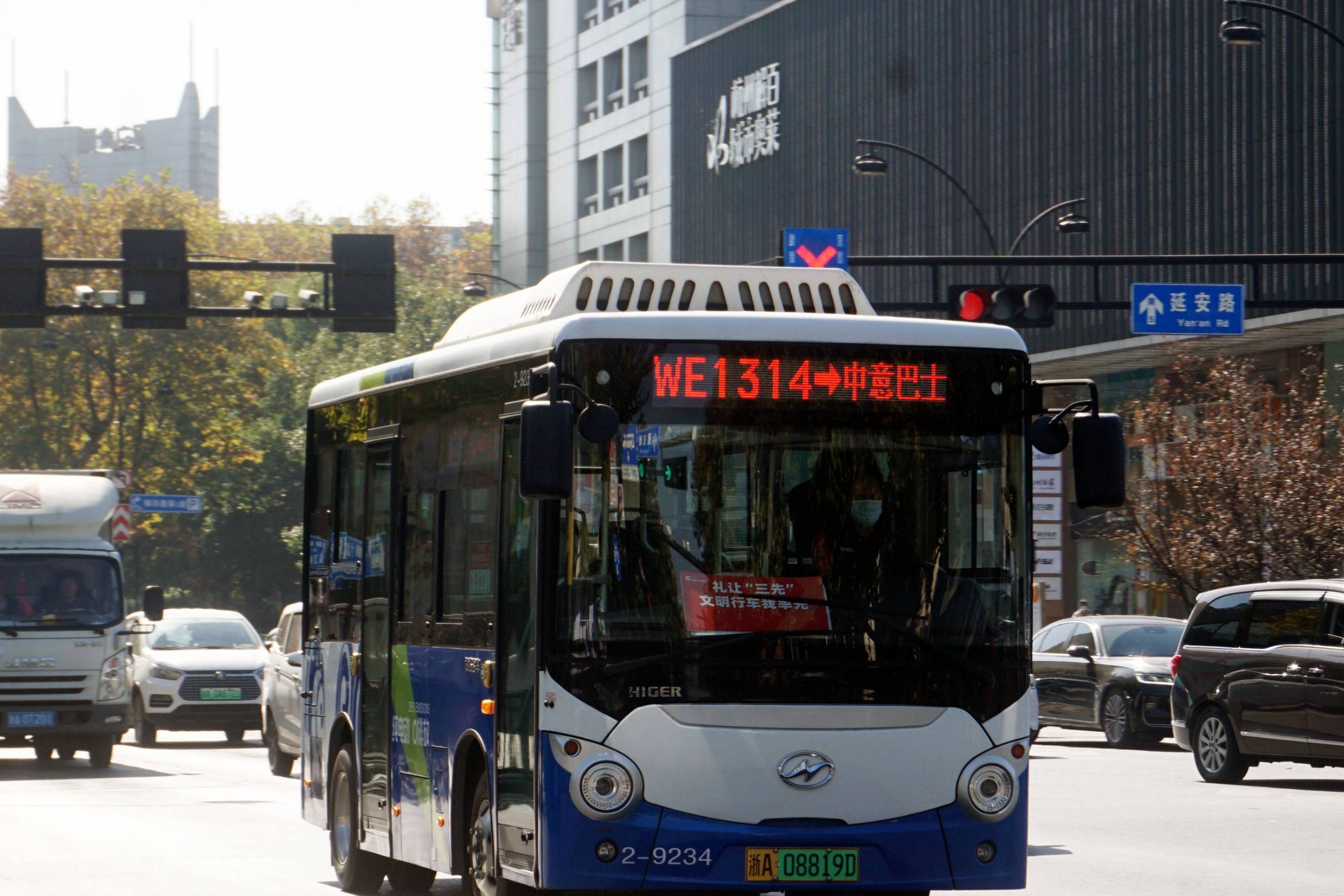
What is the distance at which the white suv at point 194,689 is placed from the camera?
29422 mm

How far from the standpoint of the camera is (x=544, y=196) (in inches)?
3014

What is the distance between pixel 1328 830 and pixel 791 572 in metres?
8.30

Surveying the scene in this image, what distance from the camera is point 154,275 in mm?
28469

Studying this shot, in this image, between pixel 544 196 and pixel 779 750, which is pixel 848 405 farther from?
pixel 544 196

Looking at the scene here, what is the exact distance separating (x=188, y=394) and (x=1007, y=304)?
146 feet

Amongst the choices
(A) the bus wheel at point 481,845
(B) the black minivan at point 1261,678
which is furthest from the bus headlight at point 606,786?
(B) the black minivan at point 1261,678

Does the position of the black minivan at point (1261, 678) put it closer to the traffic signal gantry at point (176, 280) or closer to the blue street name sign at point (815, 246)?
the blue street name sign at point (815, 246)

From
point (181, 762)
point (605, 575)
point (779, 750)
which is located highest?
point (605, 575)

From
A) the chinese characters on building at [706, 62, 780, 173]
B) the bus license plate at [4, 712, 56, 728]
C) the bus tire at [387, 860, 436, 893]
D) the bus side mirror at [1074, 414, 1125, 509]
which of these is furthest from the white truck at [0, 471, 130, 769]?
the chinese characters on building at [706, 62, 780, 173]

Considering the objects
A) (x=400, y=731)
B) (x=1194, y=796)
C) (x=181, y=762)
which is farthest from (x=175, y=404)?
(x=400, y=731)

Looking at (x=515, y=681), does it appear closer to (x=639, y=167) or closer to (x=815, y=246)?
(x=815, y=246)

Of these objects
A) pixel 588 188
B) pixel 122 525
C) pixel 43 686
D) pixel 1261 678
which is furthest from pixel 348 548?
pixel 588 188

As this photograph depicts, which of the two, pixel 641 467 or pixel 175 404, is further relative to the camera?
pixel 175 404

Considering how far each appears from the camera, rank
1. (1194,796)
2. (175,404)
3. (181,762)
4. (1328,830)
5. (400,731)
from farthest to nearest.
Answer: (175,404) < (181,762) < (1194,796) < (1328,830) < (400,731)
